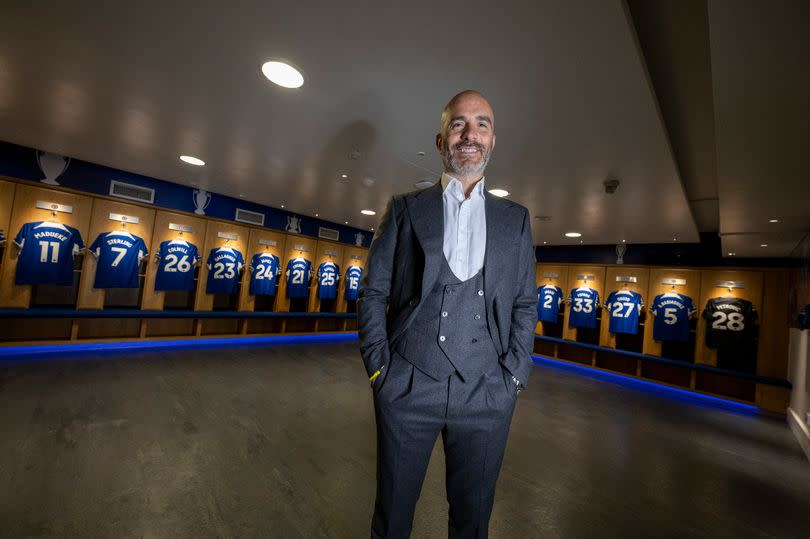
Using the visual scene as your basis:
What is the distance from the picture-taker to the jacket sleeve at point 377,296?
3.31 ft

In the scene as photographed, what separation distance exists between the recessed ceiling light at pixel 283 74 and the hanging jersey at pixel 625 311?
7.00 metres

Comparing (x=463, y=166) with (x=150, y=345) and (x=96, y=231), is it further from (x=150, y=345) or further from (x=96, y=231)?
(x=150, y=345)

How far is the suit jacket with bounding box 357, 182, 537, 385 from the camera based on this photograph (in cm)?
101

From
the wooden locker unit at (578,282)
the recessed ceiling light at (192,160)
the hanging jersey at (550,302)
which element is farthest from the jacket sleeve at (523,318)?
the wooden locker unit at (578,282)

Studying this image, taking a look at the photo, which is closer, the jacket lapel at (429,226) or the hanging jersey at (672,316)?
the jacket lapel at (429,226)

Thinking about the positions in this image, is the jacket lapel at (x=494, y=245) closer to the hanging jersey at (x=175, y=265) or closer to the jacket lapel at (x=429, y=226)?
the jacket lapel at (x=429, y=226)

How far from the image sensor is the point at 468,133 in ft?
3.43

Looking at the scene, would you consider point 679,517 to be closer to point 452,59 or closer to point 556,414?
point 556,414

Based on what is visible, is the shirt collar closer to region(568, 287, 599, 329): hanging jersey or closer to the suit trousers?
the suit trousers

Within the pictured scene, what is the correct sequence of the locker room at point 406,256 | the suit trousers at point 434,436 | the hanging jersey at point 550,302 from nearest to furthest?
the suit trousers at point 434,436
the locker room at point 406,256
the hanging jersey at point 550,302

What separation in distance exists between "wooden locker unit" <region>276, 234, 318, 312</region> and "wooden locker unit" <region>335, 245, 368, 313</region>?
818 mm

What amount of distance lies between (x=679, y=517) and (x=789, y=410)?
4656mm

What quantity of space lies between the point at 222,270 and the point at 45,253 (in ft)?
7.44

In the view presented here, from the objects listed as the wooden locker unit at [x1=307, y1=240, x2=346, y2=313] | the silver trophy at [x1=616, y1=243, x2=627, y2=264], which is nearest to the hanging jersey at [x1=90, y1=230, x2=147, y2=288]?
the wooden locker unit at [x1=307, y1=240, x2=346, y2=313]
